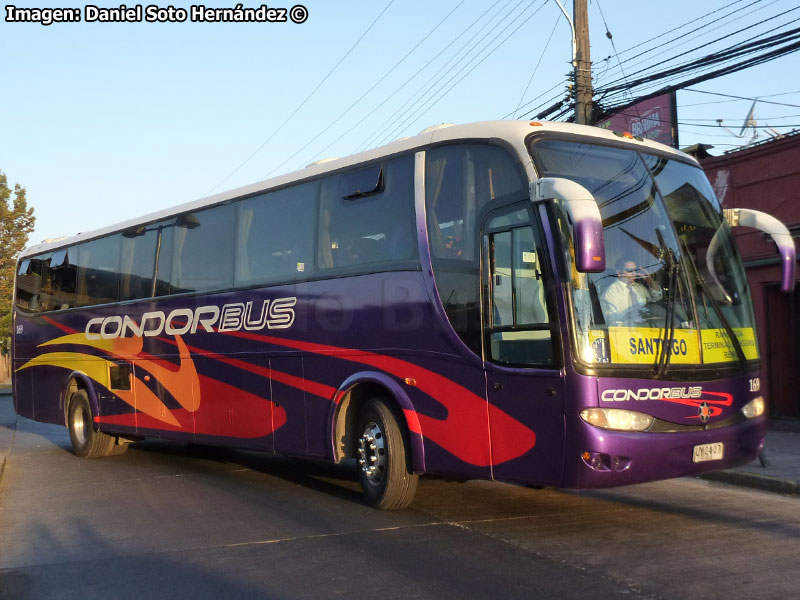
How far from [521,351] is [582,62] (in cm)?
1053

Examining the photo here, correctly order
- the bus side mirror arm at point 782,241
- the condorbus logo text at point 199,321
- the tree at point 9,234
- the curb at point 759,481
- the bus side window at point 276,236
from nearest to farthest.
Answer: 1. the bus side mirror arm at point 782,241
2. the curb at point 759,481
3. the bus side window at point 276,236
4. the condorbus logo text at point 199,321
5. the tree at point 9,234

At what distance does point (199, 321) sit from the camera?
11.3 metres

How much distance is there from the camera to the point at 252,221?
10.6m

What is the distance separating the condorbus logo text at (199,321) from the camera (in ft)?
32.7

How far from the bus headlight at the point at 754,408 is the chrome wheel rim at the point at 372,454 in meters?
3.16

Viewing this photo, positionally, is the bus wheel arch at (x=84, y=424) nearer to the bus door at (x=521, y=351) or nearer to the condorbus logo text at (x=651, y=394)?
the bus door at (x=521, y=351)

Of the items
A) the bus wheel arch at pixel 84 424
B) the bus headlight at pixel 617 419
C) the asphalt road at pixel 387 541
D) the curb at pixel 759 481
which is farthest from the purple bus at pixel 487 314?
the bus wheel arch at pixel 84 424

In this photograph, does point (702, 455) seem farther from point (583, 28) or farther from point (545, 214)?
point (583, 28)

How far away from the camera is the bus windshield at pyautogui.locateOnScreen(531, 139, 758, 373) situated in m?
6.80

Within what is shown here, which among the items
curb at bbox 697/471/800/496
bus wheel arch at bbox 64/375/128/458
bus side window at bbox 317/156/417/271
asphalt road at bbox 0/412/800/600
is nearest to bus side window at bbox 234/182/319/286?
bus side window at bbox 317/156/417/271

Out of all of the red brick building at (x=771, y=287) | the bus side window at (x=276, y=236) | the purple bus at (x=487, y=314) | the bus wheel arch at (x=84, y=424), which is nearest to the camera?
the purple bus at (x=487, y=314)

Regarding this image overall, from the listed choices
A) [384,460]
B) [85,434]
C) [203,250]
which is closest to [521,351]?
[384,460]

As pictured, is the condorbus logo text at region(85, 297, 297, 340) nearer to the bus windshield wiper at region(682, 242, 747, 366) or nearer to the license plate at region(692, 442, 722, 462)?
the bus windshield wiper at region(682, 242, 747, 366)

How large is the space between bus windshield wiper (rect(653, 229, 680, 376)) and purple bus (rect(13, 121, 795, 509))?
0.05 ft
